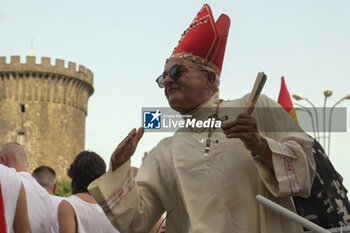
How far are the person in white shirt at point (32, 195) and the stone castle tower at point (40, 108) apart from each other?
39.2 m

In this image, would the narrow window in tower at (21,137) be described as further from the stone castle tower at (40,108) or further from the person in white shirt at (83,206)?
the person in white shirt at (83,206)

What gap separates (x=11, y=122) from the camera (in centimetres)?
4375

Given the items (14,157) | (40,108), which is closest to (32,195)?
(14,157)

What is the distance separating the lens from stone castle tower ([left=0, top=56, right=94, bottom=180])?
143 ft

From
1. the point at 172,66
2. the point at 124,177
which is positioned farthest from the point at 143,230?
the point at 172,66

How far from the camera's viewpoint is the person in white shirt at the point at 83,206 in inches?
167

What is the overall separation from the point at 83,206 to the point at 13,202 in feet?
2.87

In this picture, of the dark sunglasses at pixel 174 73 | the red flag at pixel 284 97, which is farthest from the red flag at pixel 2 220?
the red flag at pixel 284 97

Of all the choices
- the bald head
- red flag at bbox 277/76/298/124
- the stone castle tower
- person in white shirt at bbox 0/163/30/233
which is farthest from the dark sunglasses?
the stone castle tower

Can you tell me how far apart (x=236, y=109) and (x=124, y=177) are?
0.63 m

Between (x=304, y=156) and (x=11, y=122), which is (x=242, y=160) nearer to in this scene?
(x=304, y=156)

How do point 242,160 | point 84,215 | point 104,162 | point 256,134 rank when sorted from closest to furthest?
1. point 256,134
2. point 242,160
3. point 84,215
4. point 104,162

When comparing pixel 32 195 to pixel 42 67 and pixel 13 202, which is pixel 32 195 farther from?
pixel 42 67

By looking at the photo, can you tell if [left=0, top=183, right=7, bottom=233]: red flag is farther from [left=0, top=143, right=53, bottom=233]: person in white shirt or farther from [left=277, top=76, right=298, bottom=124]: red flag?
[left=277, top=76, right=298, bottom=124]: red flag
